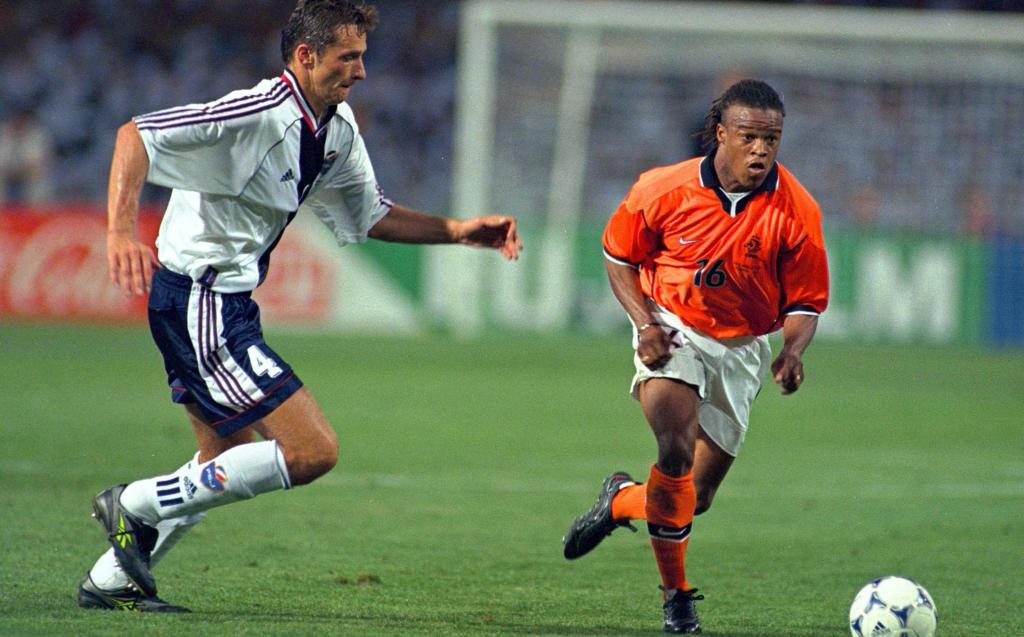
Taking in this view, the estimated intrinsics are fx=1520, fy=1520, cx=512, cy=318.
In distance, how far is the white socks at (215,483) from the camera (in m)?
5.20

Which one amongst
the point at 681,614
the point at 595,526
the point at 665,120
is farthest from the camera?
the point at 665,120

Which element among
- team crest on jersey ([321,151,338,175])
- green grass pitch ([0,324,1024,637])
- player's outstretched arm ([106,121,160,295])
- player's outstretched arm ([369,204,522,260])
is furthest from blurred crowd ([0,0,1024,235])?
player's outstretched arm ([106,121,160,295])

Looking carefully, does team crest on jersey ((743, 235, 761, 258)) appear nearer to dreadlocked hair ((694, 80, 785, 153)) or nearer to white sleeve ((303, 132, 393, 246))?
dreadlocked hair ((694, 80, 785, 153))

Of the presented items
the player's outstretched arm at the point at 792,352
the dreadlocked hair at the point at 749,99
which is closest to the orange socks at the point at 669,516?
the player's outstretched arm at the point at 792,352

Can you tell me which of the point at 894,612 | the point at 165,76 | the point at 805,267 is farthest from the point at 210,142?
the point at 165,76

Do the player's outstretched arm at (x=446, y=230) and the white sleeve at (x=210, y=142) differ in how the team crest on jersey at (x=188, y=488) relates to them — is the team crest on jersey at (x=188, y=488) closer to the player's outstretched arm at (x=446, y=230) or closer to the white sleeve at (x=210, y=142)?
the white sleeve at (x=210, y=142)

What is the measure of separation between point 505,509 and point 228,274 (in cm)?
355

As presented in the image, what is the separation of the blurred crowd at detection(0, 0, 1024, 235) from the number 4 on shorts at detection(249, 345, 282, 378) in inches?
703

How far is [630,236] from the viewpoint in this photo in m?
5.93

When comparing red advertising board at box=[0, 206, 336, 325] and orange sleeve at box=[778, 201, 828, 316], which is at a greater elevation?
orange sleeve at box=[778, 201, 828, 316]

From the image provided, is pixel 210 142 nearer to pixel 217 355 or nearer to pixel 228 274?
pixel 228 274

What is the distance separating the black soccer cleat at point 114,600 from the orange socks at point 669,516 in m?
1.77

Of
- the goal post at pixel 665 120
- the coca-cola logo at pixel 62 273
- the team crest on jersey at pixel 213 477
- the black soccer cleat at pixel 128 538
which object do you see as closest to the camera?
the team crest on jersey at pixel 213 477

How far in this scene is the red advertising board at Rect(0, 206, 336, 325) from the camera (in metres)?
20.3
